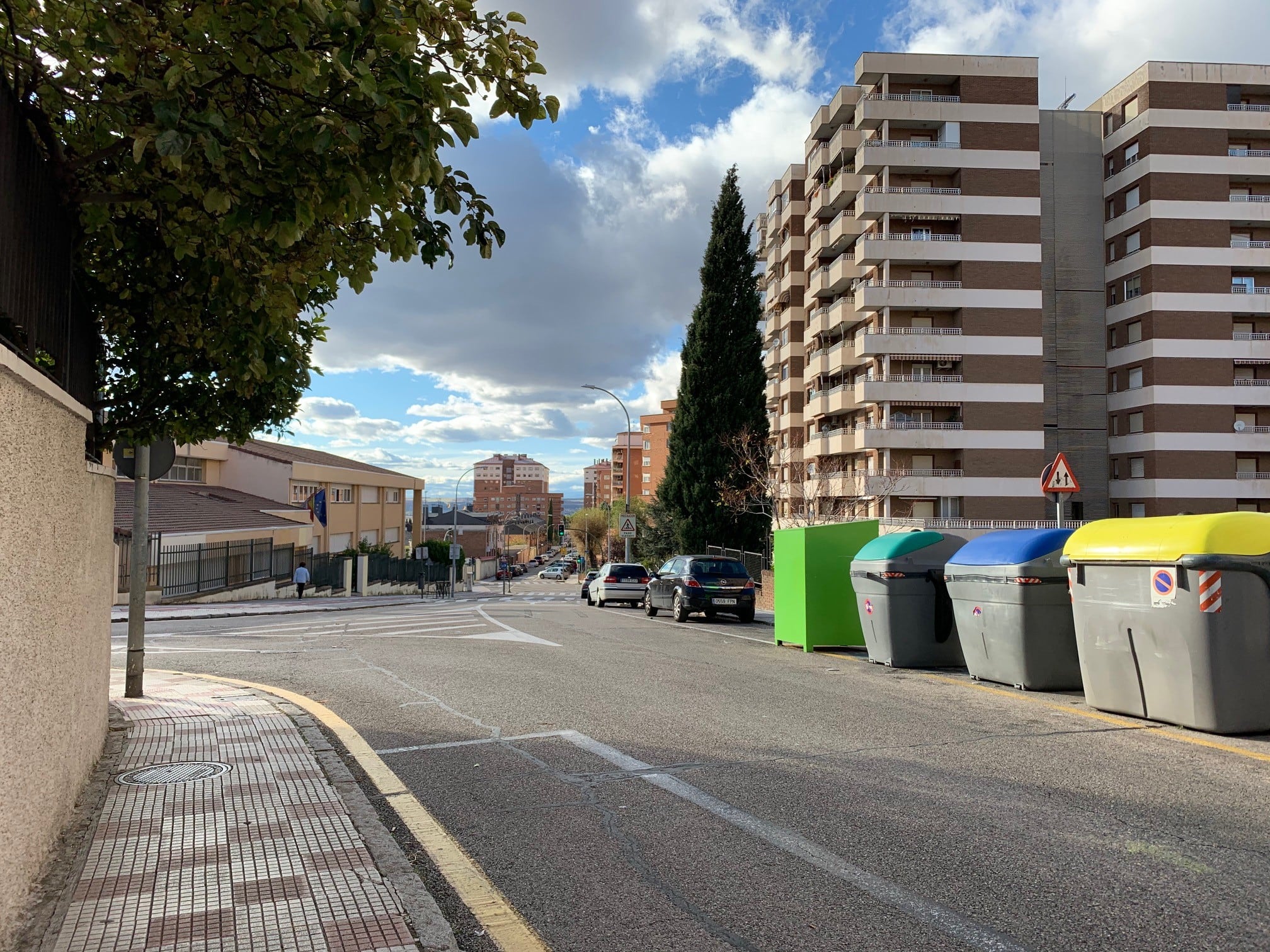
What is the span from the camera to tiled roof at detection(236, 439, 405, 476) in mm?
48938

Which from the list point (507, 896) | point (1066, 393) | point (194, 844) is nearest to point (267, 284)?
point (194, 844)

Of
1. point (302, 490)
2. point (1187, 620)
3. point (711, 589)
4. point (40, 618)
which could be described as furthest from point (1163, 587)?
point (302, 490)

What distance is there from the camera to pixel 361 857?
419cm

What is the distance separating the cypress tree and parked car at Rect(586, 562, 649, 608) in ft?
36.7

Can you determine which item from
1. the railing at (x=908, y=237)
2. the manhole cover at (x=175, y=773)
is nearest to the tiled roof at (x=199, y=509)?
the manhole cover at (x=175, y=773)

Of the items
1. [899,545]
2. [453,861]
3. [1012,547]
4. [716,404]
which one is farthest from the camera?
[716,404]

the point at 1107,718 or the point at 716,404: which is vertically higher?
the point at 716,404

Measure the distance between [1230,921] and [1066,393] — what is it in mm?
49230

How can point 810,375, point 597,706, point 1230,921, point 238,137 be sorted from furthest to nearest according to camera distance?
point 810,375 < point 597,706 < point 238,137 < point 1230,921

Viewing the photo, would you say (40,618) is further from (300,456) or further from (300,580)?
(300,456)

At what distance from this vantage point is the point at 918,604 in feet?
37.7

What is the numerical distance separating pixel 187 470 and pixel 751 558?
28632 mm

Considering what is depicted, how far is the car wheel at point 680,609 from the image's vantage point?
66.5ft

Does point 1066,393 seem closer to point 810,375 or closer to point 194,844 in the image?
point 810,375
